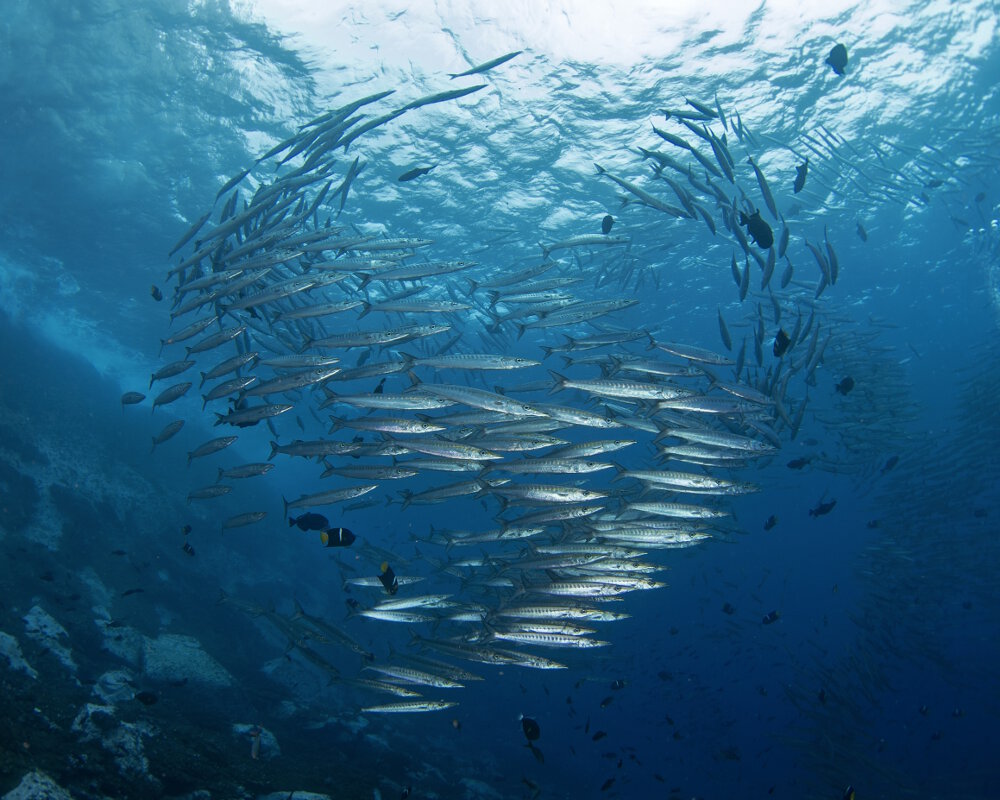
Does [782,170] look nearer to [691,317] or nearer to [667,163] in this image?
[691,317]

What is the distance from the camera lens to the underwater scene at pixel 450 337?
738cm

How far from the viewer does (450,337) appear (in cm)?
1898

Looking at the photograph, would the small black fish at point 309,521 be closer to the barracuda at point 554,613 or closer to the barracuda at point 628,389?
the barracuda at point 554,613

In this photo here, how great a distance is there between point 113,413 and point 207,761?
77.7 ft

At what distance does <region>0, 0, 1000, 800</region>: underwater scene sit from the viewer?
7383mm

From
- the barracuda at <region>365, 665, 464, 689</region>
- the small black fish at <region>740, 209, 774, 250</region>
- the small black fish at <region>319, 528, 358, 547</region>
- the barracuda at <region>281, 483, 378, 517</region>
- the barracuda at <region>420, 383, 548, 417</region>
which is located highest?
the small black fish at <region>740, 209, 774, 250</region>

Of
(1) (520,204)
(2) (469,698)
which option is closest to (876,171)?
(1) (520,204)

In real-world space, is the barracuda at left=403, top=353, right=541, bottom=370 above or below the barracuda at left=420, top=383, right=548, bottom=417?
above

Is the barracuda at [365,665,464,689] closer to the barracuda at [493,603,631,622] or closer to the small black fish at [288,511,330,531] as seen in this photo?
the barracuda at [493,603,631,622]

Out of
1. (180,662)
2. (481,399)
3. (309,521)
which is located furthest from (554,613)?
(180,662)

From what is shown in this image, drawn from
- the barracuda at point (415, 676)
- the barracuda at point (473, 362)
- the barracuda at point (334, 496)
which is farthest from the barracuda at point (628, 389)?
the barracuda at point (415, 676)

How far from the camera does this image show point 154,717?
8.91 meters

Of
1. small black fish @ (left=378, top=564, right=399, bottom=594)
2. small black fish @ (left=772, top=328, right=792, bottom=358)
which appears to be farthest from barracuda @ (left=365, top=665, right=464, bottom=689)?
small black fish @ (left=772, top=328, right=792, bottom=358)

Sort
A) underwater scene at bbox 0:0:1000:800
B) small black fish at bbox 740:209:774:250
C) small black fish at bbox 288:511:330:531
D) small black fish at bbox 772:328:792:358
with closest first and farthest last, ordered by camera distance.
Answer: small black fish at bbox 740:209:774:250
small black fish at bbox 772:328:792:358
underwater scene at bbox 0:0:1000:800
small black fish at bbox 288:511:330:531
